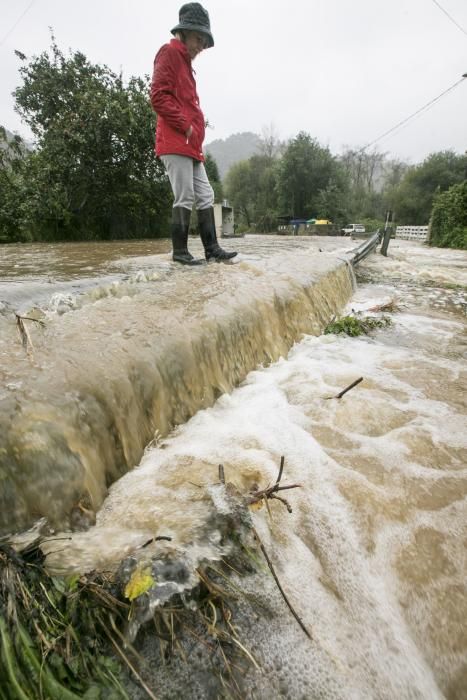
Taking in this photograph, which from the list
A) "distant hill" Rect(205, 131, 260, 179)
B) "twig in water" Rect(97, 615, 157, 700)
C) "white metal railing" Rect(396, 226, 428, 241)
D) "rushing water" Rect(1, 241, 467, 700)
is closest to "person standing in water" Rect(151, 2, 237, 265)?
"rushing water" Rect(1, 241, 467, 700)

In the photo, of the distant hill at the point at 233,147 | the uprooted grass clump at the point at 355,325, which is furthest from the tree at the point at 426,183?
the distant hill at the point at 233,147

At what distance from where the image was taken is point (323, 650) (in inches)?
39.3

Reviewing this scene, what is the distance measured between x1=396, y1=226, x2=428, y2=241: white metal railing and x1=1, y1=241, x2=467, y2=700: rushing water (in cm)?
2802

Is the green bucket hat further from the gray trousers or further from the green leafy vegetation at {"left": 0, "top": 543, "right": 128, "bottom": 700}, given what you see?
the green leafy vegetation at {"left": 0, "top": 543, "right": 128, "bottom": 700}

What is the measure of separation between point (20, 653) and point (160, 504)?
67 centimetres

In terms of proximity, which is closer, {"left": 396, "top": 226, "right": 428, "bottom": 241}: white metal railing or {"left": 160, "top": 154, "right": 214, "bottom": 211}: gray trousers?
{"left": 160, "top": 154, "right": 214, "bottom": 211}: gray trousers

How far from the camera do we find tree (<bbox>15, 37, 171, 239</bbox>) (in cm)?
892

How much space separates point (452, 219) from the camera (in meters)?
16.4

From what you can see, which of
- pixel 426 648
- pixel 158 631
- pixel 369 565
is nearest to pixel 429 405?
pixel 369 565

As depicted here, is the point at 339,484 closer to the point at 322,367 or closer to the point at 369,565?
the point at 369,565

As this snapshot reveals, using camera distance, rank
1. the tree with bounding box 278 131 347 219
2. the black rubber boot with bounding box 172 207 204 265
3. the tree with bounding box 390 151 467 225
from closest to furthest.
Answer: the black rubber boot with bounding box 172 207 204 265
the tree with bounding box 278 131 347 219
the tree with bounding box 390 151 467 225

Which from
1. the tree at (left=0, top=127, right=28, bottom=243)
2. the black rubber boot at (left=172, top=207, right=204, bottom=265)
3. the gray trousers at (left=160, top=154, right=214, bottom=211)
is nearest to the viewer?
the gray trousers at (left=160, top=154, right=214, bottom=211)

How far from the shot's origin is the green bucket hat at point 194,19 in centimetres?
306

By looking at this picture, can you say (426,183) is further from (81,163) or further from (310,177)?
(81,163)
